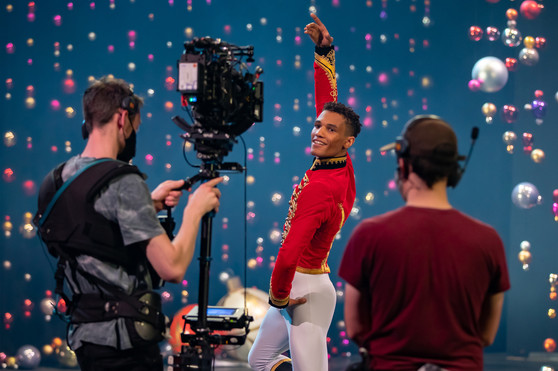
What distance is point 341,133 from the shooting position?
2914mm

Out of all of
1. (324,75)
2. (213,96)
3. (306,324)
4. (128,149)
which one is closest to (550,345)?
(306,324)

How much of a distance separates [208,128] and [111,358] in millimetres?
851

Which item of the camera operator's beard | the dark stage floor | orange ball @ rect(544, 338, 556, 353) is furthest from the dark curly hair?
orange ball @ rect(544, 338, 556, 353)

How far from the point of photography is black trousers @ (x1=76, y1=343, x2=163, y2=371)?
181 centimetres

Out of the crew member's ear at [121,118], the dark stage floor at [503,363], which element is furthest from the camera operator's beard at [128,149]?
the dark stage floor at [503,363]

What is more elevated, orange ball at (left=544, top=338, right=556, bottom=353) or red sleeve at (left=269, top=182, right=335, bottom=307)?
red sleeve at (left=269, top=182, right=335, bottom=307)

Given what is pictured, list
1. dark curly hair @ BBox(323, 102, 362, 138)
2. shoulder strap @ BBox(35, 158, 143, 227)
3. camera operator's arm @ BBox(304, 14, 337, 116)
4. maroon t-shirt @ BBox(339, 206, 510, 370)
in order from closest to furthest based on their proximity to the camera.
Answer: maroon t-shirt @ BBox(339, 206, 510, 370)
shoulder strap @ BBox(35, 158, 143, 227)
dark curly hair @ BBox(323, 102, 362, 138)
camera operator's arm @ BBox(304, 14, 337, 116)


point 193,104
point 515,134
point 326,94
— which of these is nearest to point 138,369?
point 193,104

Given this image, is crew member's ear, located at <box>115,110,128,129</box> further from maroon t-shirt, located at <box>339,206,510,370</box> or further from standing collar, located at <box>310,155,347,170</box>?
standing collar, located at <box>310,155,347,170</box>

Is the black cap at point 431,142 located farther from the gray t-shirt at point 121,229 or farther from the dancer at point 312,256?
the dancer at point 312,256

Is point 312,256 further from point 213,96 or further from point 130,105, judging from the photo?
point 130,105

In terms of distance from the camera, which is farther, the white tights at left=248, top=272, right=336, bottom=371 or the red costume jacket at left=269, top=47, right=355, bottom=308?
the white tights at left=248, top=272, right=336, bottom=371

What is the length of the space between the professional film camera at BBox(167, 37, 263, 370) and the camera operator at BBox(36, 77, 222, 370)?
19 cm

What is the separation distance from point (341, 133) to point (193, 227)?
124cm
